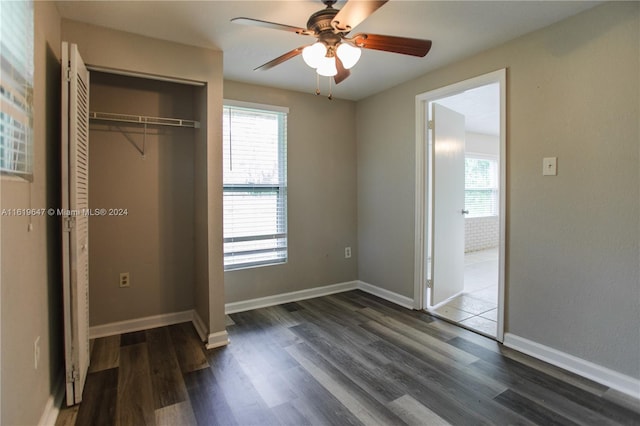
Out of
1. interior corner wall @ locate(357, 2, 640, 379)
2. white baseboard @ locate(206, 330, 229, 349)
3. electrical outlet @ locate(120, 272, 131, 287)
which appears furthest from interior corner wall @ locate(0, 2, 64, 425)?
interior corner wall @ locate(357, 2, 640, 379)

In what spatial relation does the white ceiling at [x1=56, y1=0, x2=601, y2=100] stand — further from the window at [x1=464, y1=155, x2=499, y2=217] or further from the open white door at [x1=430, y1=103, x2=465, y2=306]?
the window at [x1=464, y1=155, x2=499, y2=217]

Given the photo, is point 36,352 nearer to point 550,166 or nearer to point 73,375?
point 73,375

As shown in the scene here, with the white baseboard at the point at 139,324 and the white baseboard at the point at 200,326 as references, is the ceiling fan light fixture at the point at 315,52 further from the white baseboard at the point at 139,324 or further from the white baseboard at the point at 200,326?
the white baseboard at the point at 139,324

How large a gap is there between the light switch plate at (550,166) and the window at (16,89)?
9.48 ft

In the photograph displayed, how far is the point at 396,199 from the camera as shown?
11.5 ft

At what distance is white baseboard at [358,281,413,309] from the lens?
339 cm

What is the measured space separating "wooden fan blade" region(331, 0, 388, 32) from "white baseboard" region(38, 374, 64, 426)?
2.37 m

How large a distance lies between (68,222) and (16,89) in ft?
2.39

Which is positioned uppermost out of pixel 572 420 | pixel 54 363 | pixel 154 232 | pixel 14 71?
pixel 14 71

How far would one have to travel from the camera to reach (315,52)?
167 centimetres

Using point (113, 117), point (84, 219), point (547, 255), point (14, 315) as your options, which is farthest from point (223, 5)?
point (547, 255)

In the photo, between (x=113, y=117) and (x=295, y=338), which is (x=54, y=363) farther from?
(x=113, y=117)

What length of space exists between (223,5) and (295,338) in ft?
7.90

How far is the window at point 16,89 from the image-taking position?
3.86ft
